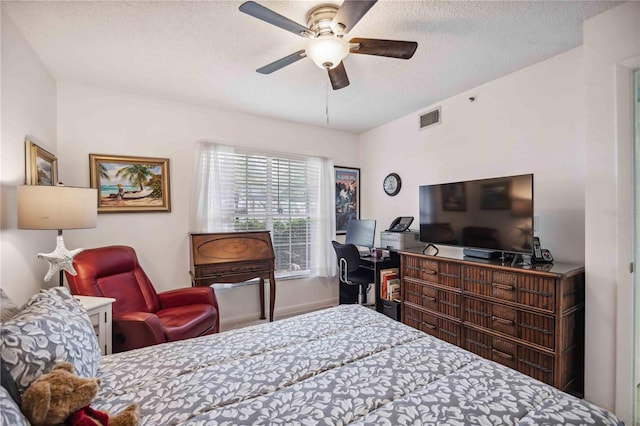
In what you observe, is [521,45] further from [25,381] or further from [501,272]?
[25,381]

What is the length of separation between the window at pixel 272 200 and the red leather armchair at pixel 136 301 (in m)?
0.80

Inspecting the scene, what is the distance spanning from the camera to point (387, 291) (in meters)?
3.31

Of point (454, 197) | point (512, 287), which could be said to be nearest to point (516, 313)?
point (512, 287)

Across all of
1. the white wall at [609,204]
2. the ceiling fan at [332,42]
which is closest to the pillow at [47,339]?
the ceiling fan at [332,42]

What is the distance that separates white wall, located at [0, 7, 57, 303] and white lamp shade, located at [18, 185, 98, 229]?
11cm

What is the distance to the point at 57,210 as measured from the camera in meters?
1.84

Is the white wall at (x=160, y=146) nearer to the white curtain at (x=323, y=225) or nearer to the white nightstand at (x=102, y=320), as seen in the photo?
the white curtain at (x=323, y=225)

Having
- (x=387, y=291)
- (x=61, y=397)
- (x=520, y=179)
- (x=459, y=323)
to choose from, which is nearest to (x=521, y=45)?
(x=520, y=179)

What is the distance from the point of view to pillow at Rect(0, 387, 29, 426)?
2.23 feet

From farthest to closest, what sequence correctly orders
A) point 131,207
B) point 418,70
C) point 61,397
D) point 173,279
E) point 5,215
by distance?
point 173,279 → point 131,207 → point 418,70 → point 5,215 → point 61,397

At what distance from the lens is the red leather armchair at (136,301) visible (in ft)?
6.66

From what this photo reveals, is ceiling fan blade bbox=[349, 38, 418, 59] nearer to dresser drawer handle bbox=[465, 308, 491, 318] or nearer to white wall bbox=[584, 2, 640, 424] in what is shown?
white wall bbox=[584, 2, 640, 424]

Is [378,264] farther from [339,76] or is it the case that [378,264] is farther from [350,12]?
[350,12]

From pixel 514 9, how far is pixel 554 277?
1.69 metres
